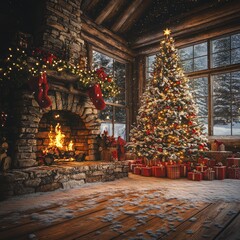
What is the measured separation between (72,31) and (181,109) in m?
3.44

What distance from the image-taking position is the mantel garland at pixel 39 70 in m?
4.18

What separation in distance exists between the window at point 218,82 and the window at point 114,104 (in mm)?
2365

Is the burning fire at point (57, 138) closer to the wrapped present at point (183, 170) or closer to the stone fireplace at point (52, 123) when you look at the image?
the stone fireplace at point (52, 123)

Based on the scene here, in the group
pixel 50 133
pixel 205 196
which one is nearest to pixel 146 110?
pixel 50 133

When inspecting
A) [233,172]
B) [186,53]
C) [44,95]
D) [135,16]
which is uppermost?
[135,16]

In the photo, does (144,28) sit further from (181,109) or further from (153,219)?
(153,219)

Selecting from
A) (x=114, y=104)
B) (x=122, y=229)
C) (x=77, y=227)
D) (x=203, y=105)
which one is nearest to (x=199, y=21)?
(x=203, y=105)

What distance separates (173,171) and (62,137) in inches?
111

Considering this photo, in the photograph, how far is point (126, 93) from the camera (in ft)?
28.5

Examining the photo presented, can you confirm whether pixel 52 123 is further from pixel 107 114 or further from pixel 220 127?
pixel 220 127

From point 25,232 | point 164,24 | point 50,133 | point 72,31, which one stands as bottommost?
point 25,232

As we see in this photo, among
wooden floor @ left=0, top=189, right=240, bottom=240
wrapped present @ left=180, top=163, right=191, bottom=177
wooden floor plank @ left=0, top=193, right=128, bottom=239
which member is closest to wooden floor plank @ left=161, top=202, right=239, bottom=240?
wooden floor @ left=0, top=189, right=240, bottom=240

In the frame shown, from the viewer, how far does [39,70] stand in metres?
4.36

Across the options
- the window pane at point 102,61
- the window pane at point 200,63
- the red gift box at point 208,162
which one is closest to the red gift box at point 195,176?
the red gift box at point 208,162
